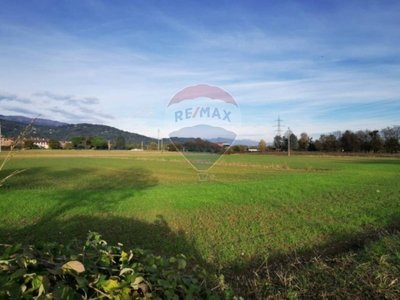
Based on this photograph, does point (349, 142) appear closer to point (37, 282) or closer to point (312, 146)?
point (312, 146)

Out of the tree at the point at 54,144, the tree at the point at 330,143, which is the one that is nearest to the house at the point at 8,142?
the tree at the point at 330,143

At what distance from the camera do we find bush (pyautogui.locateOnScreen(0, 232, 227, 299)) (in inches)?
53.6

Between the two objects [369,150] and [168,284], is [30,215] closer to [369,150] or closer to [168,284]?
[168,284]

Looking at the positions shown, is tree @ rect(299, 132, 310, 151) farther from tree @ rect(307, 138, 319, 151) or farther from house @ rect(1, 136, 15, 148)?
house @ rect(1, 136, 15, 148)

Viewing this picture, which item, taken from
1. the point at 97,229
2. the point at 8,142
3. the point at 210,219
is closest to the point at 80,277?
the point at 8,142

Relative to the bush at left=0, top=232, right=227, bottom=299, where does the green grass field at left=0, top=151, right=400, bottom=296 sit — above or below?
below

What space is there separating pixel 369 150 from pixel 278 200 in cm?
9960

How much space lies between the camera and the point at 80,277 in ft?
4.73

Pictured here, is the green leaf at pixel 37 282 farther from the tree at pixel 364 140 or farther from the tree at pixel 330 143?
the tree at pixel 330 143

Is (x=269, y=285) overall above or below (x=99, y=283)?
below

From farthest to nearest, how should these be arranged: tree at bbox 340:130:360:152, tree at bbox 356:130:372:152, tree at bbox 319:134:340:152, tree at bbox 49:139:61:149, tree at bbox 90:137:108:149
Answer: tree at bbox 90:137:108:149 → tree at bbox 49:139:61:149 → tree at bbox 319:134:340:152 → tree at bbox 340:130:360:152 → tree at bbox 356:130:372:152

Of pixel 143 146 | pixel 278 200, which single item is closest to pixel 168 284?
pixel 278 200

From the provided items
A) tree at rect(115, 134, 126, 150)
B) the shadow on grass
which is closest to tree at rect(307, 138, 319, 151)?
tree at rect(115, 134, 126, 150)

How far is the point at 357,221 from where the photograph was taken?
11.6m
